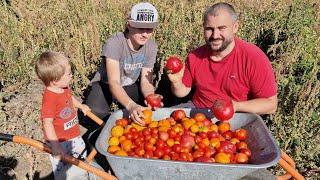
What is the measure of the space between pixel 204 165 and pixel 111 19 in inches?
170

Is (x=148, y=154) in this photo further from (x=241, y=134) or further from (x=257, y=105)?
(x=257, y=105)

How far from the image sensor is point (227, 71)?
138 inches

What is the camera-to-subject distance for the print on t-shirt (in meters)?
4.03

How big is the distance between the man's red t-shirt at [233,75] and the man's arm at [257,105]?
0.06 meters

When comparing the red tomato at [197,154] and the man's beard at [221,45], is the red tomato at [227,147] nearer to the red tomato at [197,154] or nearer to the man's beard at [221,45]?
the red tomato at [197,154]

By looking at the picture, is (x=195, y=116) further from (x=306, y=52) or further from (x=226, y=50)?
(x=306, y=52)

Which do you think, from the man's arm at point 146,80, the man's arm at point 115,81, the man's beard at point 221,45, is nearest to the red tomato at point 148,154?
the man's arm at point 115,81

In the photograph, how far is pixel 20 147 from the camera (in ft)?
13.5

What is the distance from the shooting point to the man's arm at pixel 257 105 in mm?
3152

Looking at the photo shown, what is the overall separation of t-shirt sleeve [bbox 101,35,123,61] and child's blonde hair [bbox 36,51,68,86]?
2.72 ft

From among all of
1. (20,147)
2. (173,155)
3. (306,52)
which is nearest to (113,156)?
(173,155)

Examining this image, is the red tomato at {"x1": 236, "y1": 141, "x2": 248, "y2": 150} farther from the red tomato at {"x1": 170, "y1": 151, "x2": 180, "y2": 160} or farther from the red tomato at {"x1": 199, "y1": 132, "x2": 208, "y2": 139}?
the red tomato at {"x1": 170, "y1": 151, "x2": 180, "y2": 160}

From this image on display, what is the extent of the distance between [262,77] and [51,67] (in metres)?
1.68

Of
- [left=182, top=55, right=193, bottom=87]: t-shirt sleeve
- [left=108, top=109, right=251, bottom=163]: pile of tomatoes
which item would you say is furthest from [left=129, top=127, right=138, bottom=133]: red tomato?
[left=182, top=55, right=193, bottom=87]: t-shirt sleeve
